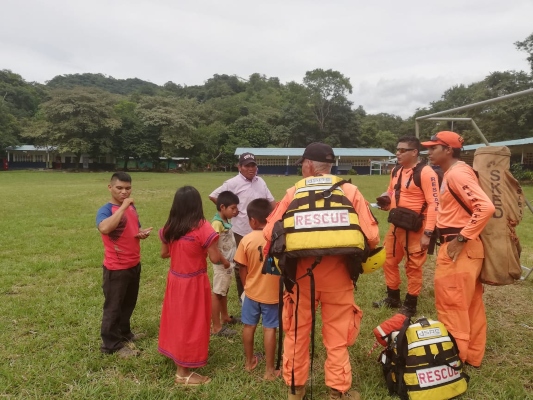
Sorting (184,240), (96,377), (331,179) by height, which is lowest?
(96,377)

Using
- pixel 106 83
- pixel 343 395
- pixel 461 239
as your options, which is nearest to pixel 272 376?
pixel 343 395

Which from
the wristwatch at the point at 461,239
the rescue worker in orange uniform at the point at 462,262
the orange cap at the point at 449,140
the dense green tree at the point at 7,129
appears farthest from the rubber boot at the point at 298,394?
the dense green tree at the point at 7,129

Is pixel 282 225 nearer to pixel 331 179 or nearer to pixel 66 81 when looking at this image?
pixel 331 179

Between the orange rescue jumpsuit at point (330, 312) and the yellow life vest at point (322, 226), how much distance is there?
7.0 inches

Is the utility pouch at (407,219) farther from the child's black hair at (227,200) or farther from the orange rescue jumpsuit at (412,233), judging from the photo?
the child's black hair at (227,200)

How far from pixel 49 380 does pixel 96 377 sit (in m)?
0.37

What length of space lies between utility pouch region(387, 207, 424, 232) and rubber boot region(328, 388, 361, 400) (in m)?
2.15

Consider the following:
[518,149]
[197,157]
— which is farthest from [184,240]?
[197,157]

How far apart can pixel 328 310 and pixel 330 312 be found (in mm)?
20

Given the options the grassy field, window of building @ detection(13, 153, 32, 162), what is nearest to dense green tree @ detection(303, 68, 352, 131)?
window of building @ detection(13, 153, 32, 162)

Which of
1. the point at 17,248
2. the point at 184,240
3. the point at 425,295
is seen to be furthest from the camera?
the point at 17,248

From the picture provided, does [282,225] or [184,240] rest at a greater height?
[282,225]

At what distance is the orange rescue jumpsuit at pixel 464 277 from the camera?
3.06 meters

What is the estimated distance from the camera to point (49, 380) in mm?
3066
